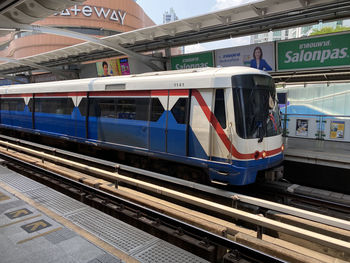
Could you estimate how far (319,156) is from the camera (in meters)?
8.80

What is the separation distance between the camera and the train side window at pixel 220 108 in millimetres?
6402

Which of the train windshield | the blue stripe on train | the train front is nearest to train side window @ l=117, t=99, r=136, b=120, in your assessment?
the blue stripe on train

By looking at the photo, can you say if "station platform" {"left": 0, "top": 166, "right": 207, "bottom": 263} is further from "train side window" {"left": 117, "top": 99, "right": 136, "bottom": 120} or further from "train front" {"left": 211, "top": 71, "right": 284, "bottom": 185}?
"train side window" {"left": 117, "top": 99, "right": 136, "bottom": 120}

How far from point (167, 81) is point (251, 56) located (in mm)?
5603

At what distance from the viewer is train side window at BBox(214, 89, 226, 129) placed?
6.40m

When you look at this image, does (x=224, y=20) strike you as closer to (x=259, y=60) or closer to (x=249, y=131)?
(x=259, y=60)

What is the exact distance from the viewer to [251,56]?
11562 mm

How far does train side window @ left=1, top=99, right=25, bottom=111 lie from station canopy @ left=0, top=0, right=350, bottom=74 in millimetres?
4270

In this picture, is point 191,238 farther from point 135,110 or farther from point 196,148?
point 135,110

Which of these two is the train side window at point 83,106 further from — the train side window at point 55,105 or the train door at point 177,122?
the train door at point 177,122

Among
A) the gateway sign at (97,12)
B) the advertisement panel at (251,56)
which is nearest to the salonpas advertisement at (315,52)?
the advertisement panel at (251,56)

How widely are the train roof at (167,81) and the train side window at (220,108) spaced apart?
7.2 inches

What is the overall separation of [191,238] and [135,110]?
4.58 meters

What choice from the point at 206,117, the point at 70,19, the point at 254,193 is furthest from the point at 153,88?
the point at 70,19
